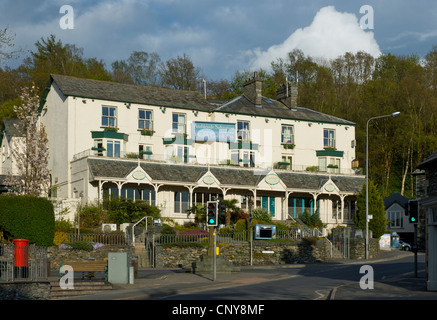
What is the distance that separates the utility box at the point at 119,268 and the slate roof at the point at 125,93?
96.8 feet

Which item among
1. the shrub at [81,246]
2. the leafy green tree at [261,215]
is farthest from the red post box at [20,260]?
the leafy green tree at [261,215]

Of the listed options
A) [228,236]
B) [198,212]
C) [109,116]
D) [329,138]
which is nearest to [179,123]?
[109,116]

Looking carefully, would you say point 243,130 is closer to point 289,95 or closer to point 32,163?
point 289,95

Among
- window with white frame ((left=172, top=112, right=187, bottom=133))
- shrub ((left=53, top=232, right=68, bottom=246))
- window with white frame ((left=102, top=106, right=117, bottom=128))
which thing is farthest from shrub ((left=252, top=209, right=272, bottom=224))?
shrub ((left=53, top=232, right=68, bottom=246))

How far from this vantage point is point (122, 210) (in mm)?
46531

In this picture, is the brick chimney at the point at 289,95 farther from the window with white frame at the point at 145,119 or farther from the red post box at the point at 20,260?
the red post box at the point at 20,260

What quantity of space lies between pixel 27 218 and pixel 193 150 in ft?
82.9

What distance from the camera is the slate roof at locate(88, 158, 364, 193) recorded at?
1966 inches

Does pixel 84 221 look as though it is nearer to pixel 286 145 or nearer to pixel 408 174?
pixel 286 145

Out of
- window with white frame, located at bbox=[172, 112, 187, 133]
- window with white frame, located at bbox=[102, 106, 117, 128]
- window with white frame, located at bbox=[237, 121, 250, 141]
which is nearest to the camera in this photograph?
window with white frame, located at bbox=[102, 106, 117, 128]

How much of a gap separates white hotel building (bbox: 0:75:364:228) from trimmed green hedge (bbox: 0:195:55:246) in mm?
12515

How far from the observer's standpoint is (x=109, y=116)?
55219mm

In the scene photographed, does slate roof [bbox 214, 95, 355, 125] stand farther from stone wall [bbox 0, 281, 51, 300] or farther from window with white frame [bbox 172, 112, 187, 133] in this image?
stone wall [bbox 0, 281, 51, 300]

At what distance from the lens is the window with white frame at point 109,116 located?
181 feet
